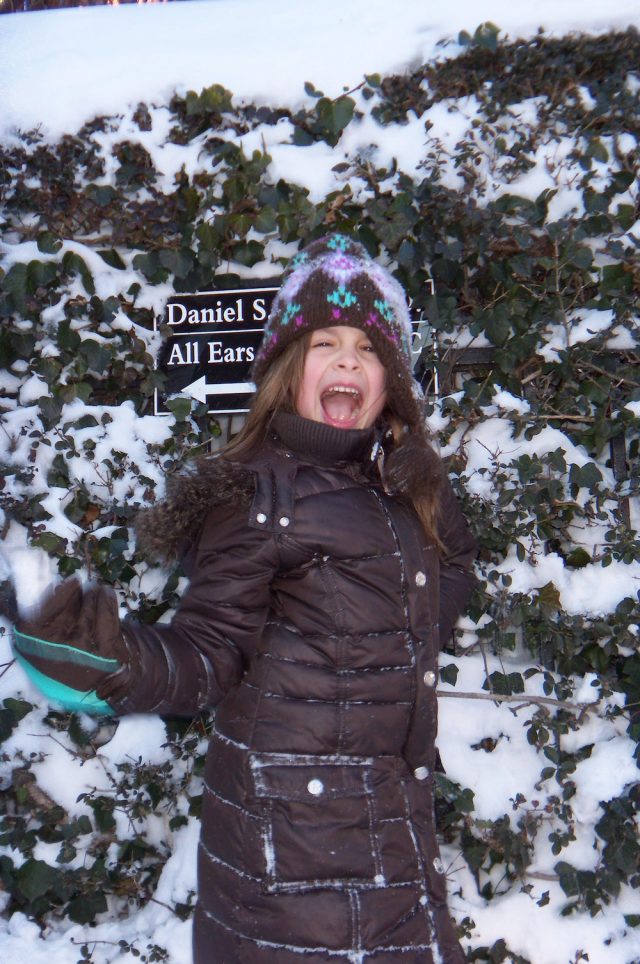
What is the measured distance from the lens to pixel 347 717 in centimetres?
160

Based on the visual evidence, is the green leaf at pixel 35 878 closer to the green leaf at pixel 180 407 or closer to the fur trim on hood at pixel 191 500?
the fur trim on hood at pixel 191 500

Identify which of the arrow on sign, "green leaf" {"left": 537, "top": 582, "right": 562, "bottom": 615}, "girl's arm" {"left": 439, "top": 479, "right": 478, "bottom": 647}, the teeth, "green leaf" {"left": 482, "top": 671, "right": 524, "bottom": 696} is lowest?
"green leaf" {"left": 482, "top": 671, "right": 524, "bottom": 696}

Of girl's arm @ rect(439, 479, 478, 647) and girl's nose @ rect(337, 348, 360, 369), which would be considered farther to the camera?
girl's arm @ rect(439, 479, 478, 647)

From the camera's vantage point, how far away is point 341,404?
6.16ft

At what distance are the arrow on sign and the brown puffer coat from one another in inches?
32.1

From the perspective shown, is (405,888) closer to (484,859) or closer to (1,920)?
(484,859)

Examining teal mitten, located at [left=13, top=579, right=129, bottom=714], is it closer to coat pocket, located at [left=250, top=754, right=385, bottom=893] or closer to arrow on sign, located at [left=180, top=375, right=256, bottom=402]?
coat pocket, located at [left=250, top=754, right=385, bottom=893]

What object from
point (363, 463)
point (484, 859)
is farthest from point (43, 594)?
point (484, 859)

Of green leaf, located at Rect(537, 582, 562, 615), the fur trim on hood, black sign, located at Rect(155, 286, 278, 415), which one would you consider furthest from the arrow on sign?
green leaf, located at Rect(537, 582, 562, 615)

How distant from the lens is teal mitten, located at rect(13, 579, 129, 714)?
1264 millimetres

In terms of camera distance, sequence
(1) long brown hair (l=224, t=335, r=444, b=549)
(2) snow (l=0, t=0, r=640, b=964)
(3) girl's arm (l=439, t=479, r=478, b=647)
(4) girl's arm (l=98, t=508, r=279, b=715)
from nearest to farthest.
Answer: (4) girl's arm (l=98, t=508, r=279, b=715), (1) long brown hair (l=224, t=335, r=444, b=549), (3) girl's arm (l=439, t=479, r=478, b=647), (2) snow (l=0, t=0, r=640, b=964)

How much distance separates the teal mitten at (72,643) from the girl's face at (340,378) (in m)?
0.70

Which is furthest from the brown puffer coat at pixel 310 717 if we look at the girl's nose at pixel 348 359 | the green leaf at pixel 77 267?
the green leaf at pixel 77 267

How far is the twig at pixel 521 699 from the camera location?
2377mm
